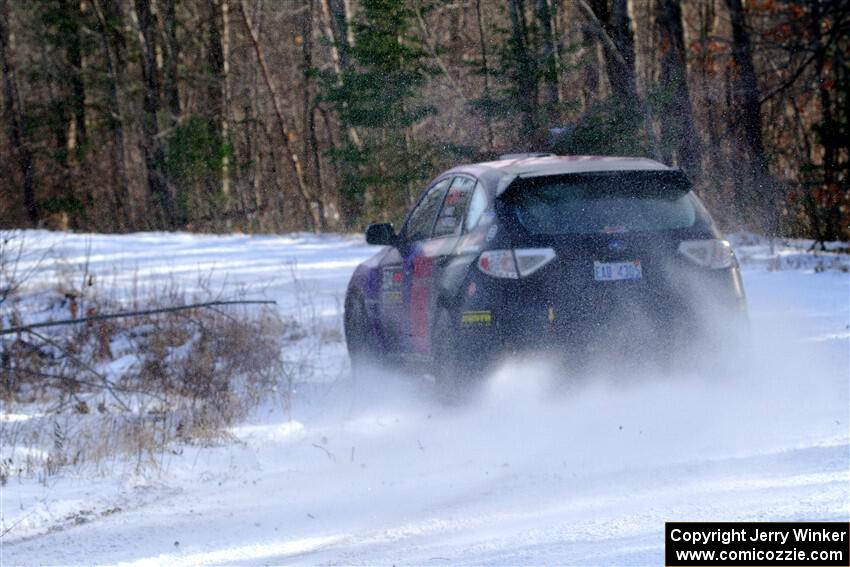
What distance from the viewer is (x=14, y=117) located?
39500 millimetres

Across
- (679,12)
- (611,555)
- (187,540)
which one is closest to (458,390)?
(187,540)

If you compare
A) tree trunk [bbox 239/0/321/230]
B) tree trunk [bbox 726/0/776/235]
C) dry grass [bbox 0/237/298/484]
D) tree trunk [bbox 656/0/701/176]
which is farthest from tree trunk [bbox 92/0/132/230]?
dry grass [bbox 0/237/298/484]

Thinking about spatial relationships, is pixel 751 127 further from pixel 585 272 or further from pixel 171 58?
pixel 171 58

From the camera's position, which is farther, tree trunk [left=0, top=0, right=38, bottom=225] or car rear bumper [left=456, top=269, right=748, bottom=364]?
tree trunk [left=0, top=0, right=38, bottom=225]

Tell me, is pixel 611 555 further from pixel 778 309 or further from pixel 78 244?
pixel 78 244

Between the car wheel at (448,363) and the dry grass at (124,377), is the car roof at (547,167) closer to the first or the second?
the car wheel at (448,363)

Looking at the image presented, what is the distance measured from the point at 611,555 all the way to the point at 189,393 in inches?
245

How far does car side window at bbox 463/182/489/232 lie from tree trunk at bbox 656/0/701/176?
1116cm

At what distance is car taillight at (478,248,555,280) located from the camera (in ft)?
25.8

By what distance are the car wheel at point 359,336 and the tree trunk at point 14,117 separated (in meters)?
29.3

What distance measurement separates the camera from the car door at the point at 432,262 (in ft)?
28.7

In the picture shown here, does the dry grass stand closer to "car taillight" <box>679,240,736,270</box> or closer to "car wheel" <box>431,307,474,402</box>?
"car wheel" <box>431,307,474,402</box>

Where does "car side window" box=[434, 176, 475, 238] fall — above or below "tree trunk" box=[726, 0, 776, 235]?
above

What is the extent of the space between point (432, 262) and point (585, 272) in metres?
1.43
